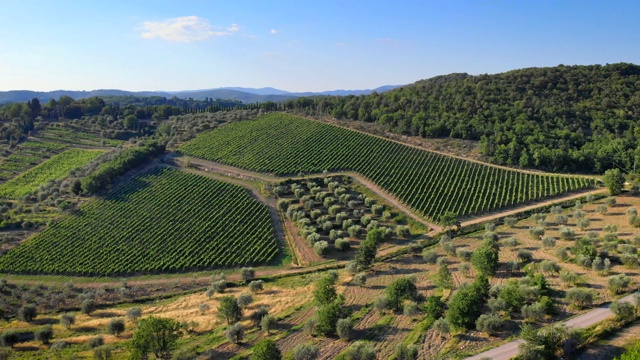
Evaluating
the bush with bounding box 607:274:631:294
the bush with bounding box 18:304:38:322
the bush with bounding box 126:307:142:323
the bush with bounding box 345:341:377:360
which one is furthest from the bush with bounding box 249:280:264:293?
the bush with bounding box 607:274:631:294

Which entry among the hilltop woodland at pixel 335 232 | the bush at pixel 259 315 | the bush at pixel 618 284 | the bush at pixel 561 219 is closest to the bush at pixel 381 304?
the hilltop woodland at pixel 335 232

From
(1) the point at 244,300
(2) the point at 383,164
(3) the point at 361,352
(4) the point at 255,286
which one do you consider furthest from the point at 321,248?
(2) the point at 383,164

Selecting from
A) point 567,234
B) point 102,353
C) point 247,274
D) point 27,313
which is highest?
point 567,234

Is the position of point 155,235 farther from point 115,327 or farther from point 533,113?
point 533,113

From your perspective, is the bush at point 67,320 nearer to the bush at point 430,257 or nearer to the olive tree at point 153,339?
the olive tree at point 153,339

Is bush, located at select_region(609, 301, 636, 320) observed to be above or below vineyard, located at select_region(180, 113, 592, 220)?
below

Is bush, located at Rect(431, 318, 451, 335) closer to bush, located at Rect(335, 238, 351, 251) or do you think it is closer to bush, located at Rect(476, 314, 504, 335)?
bush, located at Rect(476, 314, 504, 335)

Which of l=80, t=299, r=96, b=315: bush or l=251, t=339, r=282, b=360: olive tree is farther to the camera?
l=80, t=299, r=96, b=315: bush
